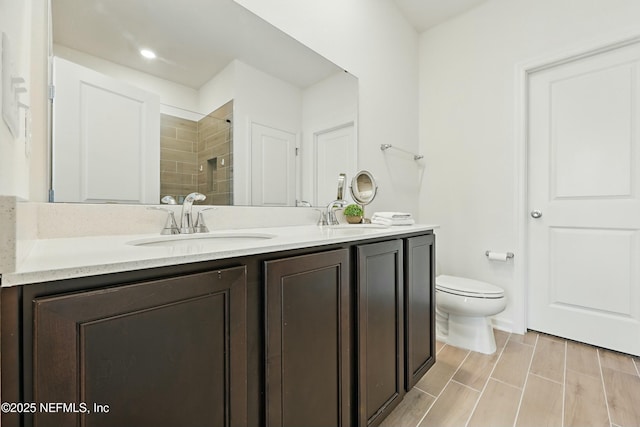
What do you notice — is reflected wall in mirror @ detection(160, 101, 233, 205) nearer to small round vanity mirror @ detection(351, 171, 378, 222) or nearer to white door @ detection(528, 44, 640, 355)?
small round vanity mirror @ detection(351, 171, 378, 222)

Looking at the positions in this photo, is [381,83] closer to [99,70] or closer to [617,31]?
[617,31]

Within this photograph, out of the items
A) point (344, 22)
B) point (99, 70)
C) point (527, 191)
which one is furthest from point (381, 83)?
point (99, 70)

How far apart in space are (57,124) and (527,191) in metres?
2.72

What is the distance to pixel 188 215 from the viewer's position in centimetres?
108

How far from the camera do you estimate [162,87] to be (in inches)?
43.3

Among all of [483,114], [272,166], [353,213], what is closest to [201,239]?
[272,166]

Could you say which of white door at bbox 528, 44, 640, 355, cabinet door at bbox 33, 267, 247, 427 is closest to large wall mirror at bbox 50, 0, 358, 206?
cabinet door at bbox 33, 267, 247, 427

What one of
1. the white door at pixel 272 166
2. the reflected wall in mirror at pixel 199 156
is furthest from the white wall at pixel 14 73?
the white door at pixel 272 166

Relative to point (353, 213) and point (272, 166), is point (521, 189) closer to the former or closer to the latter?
point (353, 213)

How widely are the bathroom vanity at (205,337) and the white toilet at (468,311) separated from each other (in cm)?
93

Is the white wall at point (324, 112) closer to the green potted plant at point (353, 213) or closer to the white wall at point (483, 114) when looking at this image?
the green potted plant at point (353, 213)

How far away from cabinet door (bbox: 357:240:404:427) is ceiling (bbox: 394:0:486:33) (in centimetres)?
Answer: 220

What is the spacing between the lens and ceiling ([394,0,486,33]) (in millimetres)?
2299

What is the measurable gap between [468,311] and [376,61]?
6.18ft
